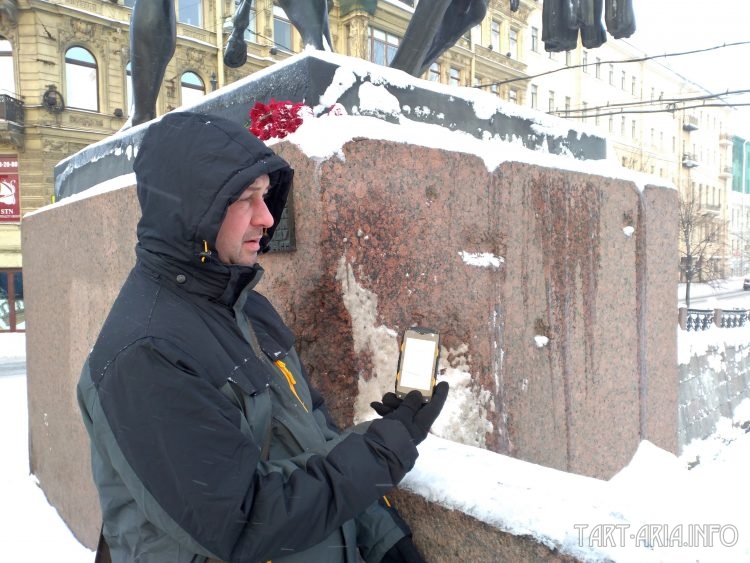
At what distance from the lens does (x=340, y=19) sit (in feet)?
72.4

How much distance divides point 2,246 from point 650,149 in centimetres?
3453

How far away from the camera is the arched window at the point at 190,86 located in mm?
19938

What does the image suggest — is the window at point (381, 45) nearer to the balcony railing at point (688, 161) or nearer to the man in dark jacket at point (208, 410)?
the man in dark jacket at point (208, 410)

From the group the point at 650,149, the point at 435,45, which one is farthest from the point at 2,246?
the point at 650,149

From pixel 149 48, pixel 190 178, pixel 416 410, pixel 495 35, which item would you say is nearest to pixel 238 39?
pixel 149 48

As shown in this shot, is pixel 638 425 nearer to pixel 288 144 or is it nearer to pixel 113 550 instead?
pixel 288 144

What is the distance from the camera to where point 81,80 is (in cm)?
1803

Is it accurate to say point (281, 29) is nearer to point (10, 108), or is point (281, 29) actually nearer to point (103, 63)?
point (103, 63)

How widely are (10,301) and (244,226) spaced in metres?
18.1

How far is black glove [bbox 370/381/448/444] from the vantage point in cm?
130

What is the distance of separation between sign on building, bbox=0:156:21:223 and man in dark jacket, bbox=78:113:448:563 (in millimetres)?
18562

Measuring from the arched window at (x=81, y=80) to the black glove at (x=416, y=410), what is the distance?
19332 mm

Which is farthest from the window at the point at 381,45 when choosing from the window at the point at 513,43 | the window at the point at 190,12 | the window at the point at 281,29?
the window at the point at 513,43

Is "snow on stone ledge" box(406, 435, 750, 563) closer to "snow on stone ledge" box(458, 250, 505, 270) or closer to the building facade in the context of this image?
"snow on stone ledge" box(458, 250, 505, 270)
